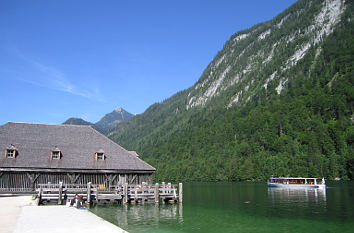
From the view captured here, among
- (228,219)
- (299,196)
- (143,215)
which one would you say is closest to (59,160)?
(143,215)

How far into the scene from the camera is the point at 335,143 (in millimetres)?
143375

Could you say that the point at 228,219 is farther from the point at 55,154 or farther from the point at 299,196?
the point at 299,196

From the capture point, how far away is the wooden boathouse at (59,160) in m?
44.4

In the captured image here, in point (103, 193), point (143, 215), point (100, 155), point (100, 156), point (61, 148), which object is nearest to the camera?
point (143, 215)

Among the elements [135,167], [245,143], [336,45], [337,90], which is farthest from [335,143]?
[135,167]

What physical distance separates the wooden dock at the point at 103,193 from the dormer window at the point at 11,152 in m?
5.32

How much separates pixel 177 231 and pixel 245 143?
511 ft

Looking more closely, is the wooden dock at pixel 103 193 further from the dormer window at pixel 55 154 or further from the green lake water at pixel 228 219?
the dormer window at pixel 55 154

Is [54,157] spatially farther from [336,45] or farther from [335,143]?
[336,45]

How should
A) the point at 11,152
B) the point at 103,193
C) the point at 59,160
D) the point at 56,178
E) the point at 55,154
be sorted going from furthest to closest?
the point at 55,154 → the point at 59,160 → the point at 56,178 → the point at 11,152 → the point at 103,193

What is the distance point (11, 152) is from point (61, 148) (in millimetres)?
6058

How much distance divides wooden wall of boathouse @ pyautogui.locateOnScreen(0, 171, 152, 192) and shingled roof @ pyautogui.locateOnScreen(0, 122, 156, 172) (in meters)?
1.13

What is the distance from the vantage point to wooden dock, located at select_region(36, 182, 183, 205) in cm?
4084

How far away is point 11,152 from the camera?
148 feet
